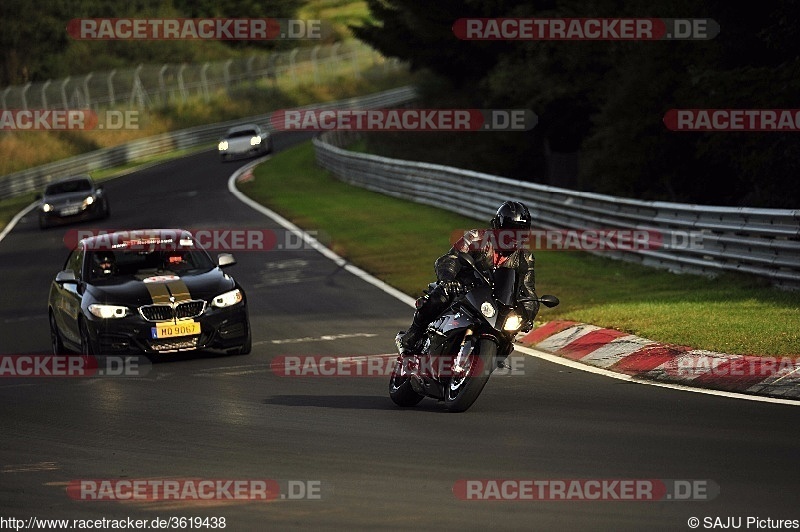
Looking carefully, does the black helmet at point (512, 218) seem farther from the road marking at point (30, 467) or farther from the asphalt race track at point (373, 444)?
the road marking at point (30, 467)

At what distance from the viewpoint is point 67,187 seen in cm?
3862

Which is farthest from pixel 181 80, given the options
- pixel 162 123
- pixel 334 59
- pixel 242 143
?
pixel 242 143

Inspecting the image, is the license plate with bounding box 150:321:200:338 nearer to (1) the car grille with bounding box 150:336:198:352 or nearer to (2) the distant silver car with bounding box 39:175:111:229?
(1) the car grille with bounding box 150:336:198:352

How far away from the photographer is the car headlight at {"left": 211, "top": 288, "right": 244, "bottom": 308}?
15.5 m

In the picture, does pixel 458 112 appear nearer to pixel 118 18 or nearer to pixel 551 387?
pixel 551 387

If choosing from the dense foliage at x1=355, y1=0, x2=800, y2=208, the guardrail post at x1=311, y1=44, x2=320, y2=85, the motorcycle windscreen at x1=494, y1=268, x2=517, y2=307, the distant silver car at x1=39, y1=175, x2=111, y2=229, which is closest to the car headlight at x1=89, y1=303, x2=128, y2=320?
the motorcycle windscreen at x1=494, y1=268, x2=517, y2=307

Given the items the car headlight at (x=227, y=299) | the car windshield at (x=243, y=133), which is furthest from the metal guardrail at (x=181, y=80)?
the car headlight at (x=227, y=299)

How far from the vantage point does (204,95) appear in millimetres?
82188

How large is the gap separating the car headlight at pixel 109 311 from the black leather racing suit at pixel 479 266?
535cm

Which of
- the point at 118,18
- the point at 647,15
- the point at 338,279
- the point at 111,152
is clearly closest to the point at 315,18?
the point at 118,18

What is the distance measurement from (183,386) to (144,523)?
19.3ft

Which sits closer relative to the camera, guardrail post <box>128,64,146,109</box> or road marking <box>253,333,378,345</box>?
road marking <box>253,333,378,345</box>

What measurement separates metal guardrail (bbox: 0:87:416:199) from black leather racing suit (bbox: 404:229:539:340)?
1908 inches

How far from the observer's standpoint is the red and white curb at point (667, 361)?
11570mm
